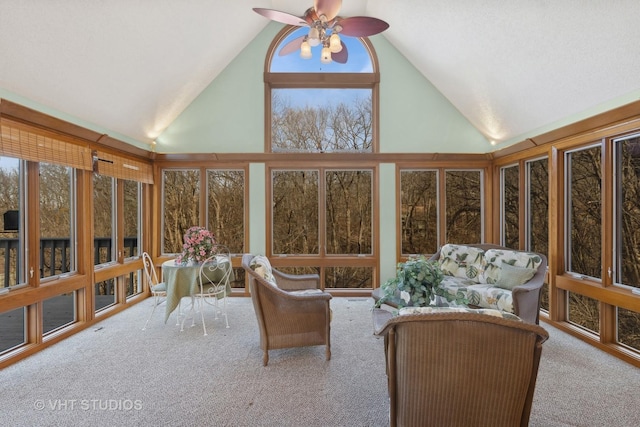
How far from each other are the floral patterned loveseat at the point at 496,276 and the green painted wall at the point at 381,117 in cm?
190

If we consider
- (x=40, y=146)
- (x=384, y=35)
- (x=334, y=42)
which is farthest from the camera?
(x=384, y=35)

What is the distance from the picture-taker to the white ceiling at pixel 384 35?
8.98 feet

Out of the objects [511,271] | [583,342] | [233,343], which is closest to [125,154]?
[233,343]

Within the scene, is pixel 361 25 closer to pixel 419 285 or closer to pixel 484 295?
pixel 419 285

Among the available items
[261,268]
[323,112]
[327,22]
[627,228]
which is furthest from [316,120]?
[627,228]

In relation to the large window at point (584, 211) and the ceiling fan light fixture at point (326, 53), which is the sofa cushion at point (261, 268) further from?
the large window at point (584, 211)

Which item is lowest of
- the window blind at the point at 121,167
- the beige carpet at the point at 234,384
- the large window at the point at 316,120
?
the beige carpet at the point at 234,384

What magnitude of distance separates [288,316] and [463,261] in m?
2.86

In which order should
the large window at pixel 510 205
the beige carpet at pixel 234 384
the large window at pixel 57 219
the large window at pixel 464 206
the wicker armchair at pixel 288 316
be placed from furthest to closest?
the large window at pixel 464 206
the large window at pixel 510 205
the large window at pixel 57 219
the wicker armchair at pixel 288 316
the beige carpet at pixel 234 384

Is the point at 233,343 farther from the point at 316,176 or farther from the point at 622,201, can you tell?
the point at 622,201

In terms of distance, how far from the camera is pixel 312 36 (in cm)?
281

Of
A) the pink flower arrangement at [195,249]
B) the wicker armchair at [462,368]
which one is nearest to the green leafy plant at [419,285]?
the wicker armchair at [462,368]

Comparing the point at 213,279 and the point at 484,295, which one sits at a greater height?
the point at 213,279

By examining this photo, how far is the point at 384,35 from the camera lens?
5016 mm
